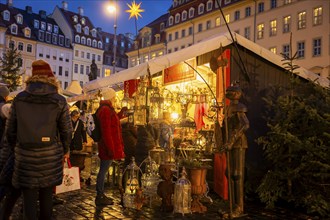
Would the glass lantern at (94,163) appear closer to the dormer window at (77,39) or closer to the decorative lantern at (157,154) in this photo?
the decorative lantern at (157,154)

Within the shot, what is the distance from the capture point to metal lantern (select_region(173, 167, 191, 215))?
644 centimetres

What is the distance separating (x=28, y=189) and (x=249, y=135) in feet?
17.9

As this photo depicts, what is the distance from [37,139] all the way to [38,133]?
61 millimetres

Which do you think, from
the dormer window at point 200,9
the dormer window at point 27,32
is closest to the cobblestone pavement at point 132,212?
the dormer window at point 200,9

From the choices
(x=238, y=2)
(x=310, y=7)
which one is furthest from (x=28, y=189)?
(x=238, y=2)

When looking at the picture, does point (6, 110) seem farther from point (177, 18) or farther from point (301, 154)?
point (177, 18)

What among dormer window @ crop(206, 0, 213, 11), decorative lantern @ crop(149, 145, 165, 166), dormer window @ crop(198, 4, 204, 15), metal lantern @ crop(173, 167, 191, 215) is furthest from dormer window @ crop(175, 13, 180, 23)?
metal lantern @ crop(173, 167, 191, 215)

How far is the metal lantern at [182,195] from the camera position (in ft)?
21.1

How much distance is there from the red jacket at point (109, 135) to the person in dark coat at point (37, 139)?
8.38 ft

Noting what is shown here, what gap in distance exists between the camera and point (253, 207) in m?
7.43

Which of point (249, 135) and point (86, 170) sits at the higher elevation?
point (249, 135)

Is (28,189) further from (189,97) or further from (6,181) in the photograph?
(189,97)

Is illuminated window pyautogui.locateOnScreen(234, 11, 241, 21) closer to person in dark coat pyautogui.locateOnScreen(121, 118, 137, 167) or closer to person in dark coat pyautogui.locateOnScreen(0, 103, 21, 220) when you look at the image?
person in dark coat pyautogui.locateOnScreen(121, 118, 137, 167)

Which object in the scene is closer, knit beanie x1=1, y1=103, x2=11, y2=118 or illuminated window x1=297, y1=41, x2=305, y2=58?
knit beanie x1=1, y1=103, x2=11, y2=118
